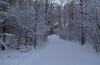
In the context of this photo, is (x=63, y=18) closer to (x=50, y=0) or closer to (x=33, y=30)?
(x=50, y=0)

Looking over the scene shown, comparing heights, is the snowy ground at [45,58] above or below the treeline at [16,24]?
below

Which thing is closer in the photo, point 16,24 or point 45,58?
point 45,58

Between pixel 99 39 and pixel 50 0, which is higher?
pixel 50 0

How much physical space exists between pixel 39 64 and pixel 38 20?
6397 mm

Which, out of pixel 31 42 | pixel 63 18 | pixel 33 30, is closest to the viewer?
pixel 33 30

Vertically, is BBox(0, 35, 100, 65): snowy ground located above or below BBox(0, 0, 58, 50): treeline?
below

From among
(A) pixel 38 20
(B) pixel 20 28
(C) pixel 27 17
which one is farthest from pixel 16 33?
(A) pixel 38 20

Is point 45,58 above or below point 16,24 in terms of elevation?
below

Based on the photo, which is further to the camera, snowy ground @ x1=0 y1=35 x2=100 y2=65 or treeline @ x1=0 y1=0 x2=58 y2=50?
treeline @ x1=0 y1=0 x2=58 y2=50

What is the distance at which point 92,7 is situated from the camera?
364 inches

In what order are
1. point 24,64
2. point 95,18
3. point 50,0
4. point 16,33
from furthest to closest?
point 50,0 → point 16,33 → point 95,18 → point 24,64

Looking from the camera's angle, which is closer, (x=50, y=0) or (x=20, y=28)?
(x=20, y=28)

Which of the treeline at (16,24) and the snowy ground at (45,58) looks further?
the treeline at (16,24)

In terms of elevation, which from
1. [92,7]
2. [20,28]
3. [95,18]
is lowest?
[20,28]
